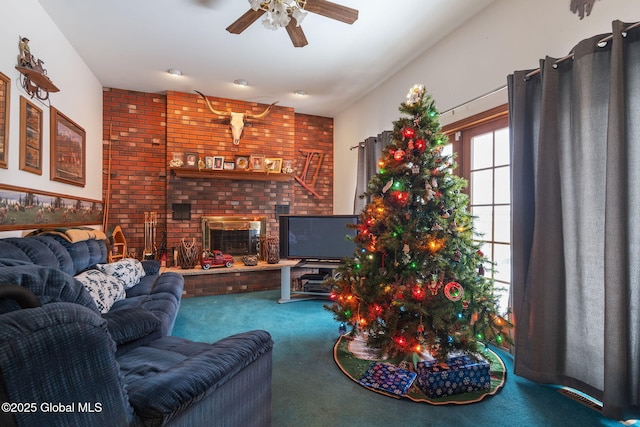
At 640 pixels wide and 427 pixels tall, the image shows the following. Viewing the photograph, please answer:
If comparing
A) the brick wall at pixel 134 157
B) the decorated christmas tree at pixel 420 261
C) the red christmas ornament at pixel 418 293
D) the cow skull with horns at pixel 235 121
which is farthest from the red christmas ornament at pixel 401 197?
the brick wall at pixel 134 157

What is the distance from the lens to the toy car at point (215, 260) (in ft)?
13.3

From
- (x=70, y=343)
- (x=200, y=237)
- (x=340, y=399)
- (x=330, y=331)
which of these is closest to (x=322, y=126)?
(x=200, y=237)

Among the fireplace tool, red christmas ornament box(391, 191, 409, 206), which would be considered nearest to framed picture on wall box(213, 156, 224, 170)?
the fireplace tool

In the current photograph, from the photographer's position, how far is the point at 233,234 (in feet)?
15.0

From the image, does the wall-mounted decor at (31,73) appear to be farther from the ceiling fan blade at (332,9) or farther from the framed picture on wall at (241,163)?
the framed picture on wall at (241,163)

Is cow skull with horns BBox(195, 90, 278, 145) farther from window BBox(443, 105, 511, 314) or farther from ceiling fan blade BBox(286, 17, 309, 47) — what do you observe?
window BBox(443, 105, 511, 314)

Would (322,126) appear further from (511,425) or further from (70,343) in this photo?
(70,343)

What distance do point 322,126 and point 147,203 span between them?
3.04 m

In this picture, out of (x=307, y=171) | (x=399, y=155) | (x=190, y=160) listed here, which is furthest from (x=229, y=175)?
(x=399, y=155)

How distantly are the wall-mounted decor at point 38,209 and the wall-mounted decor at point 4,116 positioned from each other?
0.20m

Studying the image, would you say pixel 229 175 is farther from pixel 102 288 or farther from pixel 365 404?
pixel 365 404

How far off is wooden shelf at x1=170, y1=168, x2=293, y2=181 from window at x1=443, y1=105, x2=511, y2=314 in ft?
8.58

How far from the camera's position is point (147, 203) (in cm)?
437

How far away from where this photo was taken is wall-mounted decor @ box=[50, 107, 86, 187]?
2766 millimetres
